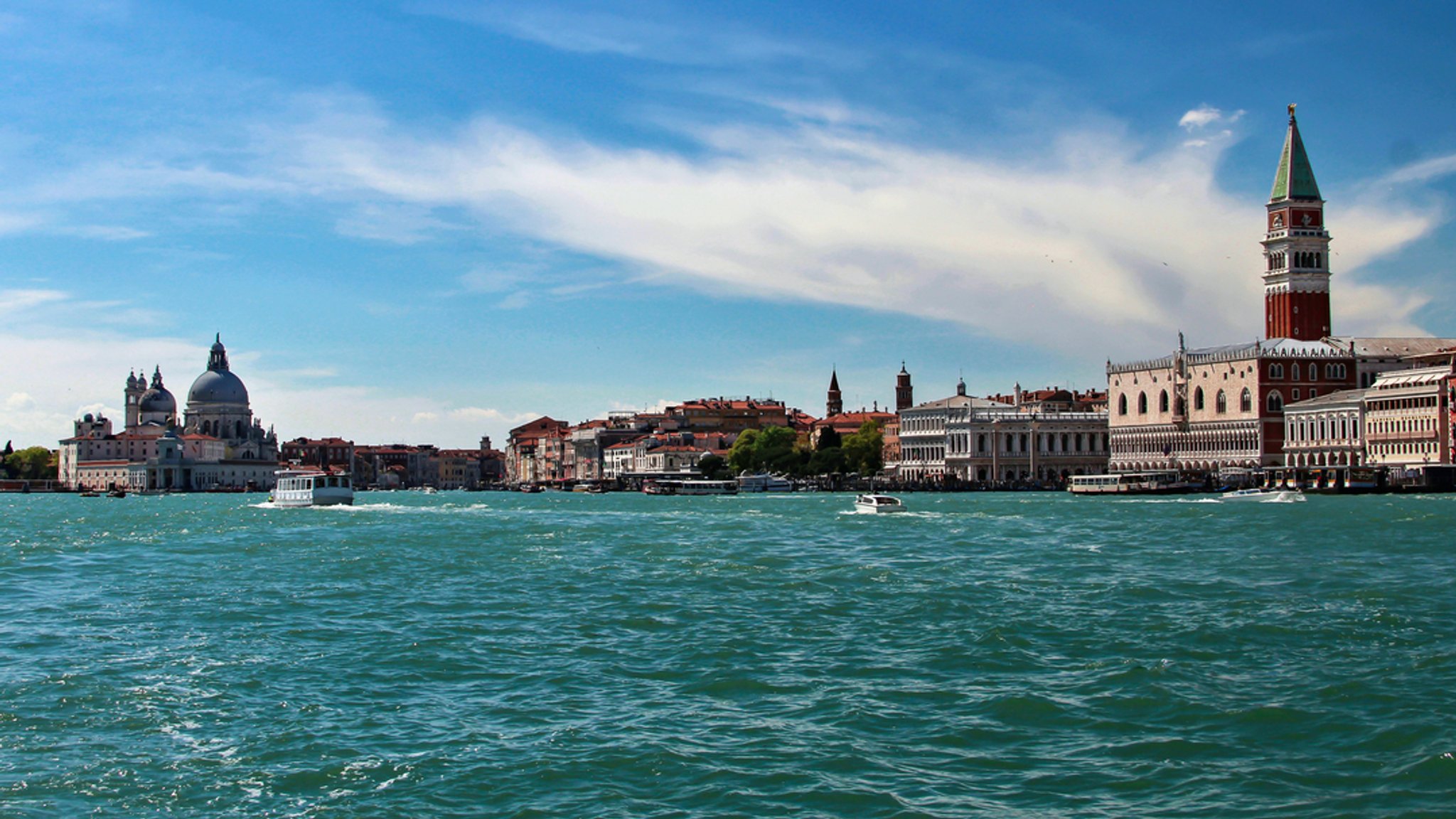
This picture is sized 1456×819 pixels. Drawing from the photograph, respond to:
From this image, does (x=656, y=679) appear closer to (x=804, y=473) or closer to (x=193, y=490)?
(x=804, y=473)

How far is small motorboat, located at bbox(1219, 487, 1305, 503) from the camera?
54844mm

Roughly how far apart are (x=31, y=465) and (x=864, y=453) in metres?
88.7

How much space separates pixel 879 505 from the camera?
4684 cm

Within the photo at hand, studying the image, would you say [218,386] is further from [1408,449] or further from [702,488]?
[1408,449]

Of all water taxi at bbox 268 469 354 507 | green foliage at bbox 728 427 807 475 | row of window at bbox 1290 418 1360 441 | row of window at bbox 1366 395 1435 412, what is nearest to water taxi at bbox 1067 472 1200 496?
row of window at bbox 1290 418 1360 441

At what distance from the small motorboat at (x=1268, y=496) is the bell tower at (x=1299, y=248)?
28755mm

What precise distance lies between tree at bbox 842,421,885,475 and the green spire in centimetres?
2943

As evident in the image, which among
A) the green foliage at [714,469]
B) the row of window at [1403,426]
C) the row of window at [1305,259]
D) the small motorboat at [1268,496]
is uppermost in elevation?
the row of window at [1305,259]

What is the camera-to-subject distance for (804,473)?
93.8 meters

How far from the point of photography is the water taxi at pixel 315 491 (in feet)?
203

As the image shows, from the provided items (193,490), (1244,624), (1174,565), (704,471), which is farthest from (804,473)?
(1244,624)

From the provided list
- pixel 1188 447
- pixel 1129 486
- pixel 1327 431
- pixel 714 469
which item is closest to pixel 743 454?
pixel 714 469

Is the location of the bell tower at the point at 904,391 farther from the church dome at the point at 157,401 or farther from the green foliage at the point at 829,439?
the church dome at the point at 157,401

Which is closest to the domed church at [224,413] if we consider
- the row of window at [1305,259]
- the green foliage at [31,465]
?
the green foliage at [31,465]
